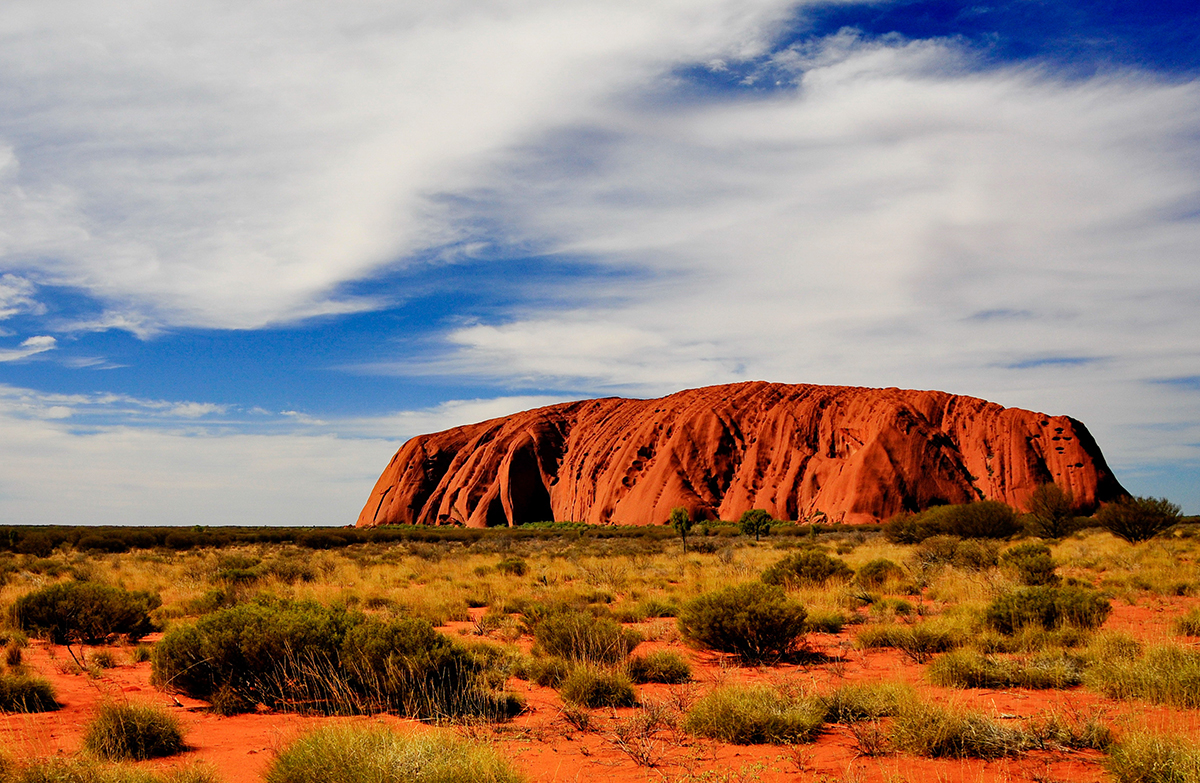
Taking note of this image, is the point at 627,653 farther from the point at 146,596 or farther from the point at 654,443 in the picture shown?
the point at 654,443

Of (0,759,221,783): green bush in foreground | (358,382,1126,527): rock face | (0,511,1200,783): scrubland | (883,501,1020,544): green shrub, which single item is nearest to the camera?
(0,759,221,783): green bush in foreground

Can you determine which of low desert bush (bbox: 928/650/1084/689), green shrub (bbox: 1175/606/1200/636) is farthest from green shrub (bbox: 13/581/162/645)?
green shrub (bbox: 1175/606/1200/636)

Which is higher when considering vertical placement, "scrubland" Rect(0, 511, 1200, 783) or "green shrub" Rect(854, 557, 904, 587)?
"scrubland" Rect(0, 511, 1200, 783)

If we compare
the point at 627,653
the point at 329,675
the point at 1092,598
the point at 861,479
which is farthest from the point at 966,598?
the point at 861,479

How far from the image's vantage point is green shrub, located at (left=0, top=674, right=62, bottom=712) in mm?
6645

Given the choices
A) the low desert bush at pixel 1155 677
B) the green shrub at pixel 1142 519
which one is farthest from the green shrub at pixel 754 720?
the green shrub at pixel 1142 519

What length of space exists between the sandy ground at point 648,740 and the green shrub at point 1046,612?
8.24 feet

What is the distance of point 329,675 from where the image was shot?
711cm

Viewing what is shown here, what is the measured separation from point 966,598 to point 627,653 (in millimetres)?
7578

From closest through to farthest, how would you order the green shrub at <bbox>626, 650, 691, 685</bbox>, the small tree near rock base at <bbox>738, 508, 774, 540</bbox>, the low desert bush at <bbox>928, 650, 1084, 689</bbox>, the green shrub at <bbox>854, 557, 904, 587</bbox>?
the low desert bush at <bbox>928, 650, 1084, 689</bbox>, the green shrub at <bbox>626, 650, 691, 685</bbox>, the green shrub at <bbox>854, 557, 904, 587</bbox>, the small tree near rock base at <bbox>738, 508, 774, 540</bbox>

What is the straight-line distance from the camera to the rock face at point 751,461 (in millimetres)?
58469

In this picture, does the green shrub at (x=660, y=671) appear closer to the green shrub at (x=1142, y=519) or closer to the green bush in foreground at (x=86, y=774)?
the green bush in foreground at (x=86, y=774)

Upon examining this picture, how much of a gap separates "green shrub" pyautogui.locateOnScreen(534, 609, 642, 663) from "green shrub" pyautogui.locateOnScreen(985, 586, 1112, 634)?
17.2ft

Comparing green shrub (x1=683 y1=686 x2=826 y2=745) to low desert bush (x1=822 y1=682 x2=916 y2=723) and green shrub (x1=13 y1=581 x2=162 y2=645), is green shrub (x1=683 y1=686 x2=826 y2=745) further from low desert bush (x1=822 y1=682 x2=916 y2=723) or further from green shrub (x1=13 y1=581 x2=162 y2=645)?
green shrub (x1=13 y1=581 x2=162 y2=645)
